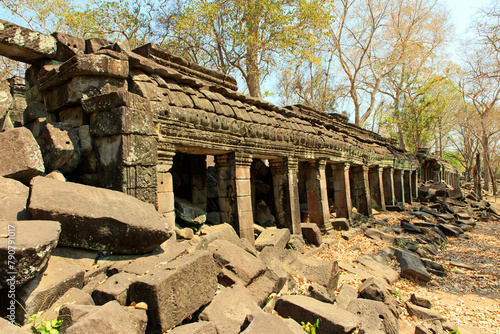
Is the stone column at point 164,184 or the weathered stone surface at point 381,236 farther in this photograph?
the weathered stone surface at point 381,236

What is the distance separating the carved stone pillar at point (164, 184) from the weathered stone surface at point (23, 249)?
2061 millimetres

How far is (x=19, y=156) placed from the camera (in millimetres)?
3285

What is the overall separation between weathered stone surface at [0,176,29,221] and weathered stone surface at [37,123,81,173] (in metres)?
0.78

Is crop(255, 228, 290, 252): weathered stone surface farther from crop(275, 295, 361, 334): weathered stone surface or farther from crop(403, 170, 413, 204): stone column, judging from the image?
crop(403, 170, 413, 204): stone column

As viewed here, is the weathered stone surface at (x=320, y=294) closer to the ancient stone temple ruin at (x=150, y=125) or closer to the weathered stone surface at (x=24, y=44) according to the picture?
the ancient stone temple ruin at (x=150, y=125)

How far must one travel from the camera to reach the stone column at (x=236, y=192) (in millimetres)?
6070

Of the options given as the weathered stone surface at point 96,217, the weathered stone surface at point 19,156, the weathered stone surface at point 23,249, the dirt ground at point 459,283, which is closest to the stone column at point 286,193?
the dirt ground at point 459,283

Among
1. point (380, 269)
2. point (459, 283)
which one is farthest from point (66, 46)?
point (459, 283)

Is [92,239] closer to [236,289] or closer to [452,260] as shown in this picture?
[236,289]

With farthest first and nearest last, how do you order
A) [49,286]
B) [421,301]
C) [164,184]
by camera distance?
1. [421,301]
2. [164,184]
3. [49,286]

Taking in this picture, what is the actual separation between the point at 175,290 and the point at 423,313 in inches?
145

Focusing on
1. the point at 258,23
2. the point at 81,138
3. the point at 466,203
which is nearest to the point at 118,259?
the point at 81,138

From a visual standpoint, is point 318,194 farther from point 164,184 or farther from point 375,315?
point 164,184

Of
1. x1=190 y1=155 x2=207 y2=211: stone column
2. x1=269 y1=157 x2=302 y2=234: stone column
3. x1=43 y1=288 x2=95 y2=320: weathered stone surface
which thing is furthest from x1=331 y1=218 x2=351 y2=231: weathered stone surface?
x1=43 y1=288 x2=95 y2=320: weathered stone surface
